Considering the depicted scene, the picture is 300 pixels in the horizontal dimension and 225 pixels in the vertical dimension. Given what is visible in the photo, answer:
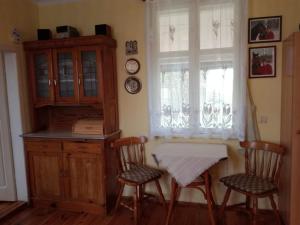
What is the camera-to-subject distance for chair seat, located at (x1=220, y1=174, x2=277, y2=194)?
2359 millimetres

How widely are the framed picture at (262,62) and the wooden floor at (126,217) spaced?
1576 mm

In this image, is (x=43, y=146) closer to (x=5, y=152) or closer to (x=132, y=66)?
(x=5, y=152)

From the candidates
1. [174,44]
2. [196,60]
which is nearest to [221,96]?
[196,60]

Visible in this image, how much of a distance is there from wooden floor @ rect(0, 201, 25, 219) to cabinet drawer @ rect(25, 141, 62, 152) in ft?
2.32

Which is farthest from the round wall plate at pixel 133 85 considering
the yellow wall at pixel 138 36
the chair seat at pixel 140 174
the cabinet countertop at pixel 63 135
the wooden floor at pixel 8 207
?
the wooden floor at pixel 8 207

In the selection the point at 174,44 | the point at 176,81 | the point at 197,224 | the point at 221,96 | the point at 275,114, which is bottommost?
the point at 197,224

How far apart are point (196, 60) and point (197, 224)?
1.79m

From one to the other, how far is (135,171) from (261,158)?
56.0 inches

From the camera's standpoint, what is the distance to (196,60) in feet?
9.45

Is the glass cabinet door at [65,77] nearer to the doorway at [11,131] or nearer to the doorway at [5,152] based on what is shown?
the doorway at [11,131]

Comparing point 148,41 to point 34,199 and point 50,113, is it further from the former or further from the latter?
point 34,199

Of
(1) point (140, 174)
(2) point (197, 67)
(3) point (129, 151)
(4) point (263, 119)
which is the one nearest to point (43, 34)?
(3) point (129, 151)

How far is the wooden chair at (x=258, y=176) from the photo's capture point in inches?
93.6

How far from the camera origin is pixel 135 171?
2.91 meters
